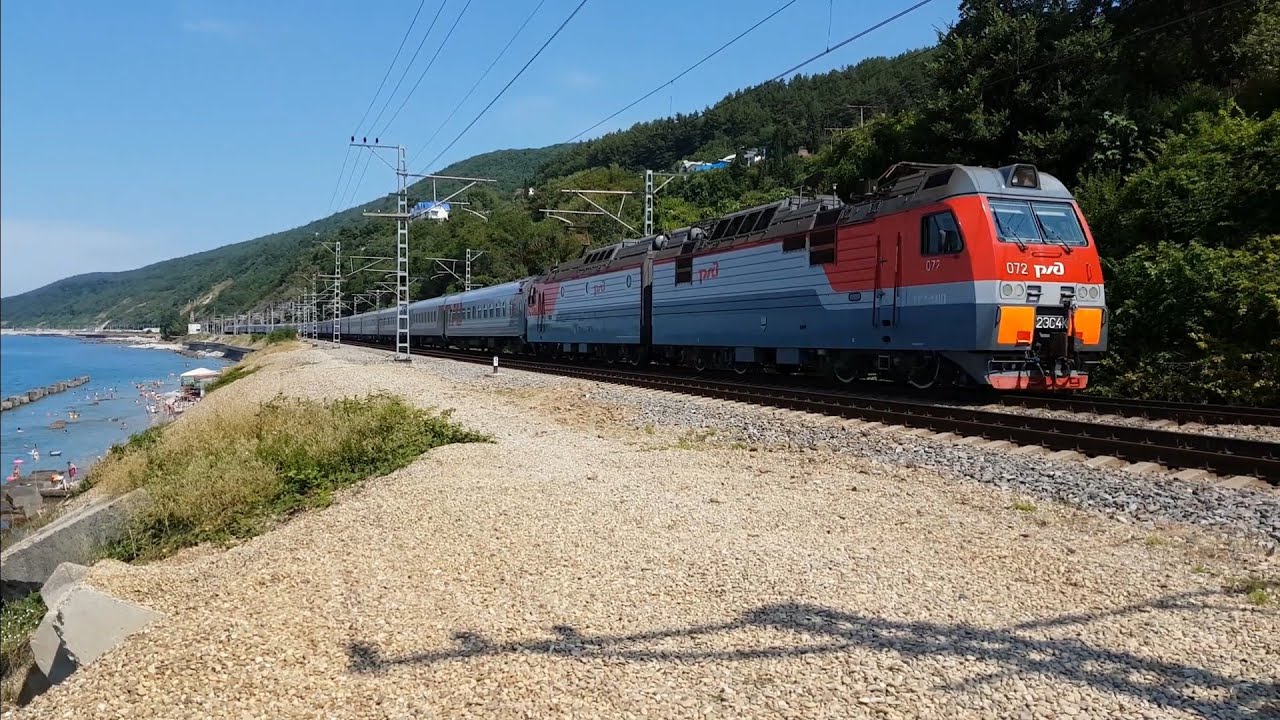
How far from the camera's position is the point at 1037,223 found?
544 inches

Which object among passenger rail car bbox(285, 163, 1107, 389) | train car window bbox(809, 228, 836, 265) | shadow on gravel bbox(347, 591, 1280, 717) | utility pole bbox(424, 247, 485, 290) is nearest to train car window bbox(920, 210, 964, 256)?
passenger rail car bbox(285, 163, 1107, 389)

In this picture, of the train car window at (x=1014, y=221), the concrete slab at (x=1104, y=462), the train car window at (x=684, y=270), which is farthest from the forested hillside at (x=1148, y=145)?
the train car window at (x=684, y=270)

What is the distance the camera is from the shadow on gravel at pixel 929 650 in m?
4.11

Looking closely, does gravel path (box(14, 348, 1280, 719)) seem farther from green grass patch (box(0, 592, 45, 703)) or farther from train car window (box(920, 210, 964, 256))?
train car window (box(920, 210, 964, 256))

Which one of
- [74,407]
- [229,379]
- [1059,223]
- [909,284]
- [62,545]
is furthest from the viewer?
[74,407]

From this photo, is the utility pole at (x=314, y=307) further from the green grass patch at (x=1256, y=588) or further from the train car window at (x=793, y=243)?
the green grass patch at (x=1256, y=588)

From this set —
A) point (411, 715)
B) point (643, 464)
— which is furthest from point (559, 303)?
point (411, 715)

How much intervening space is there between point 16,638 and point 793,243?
14.0m

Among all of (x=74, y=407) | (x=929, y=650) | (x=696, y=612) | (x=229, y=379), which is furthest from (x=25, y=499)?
(x=74, y=407)

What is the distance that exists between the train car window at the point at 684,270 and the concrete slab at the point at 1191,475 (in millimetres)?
14103

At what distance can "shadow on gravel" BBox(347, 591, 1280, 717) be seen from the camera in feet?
13.5

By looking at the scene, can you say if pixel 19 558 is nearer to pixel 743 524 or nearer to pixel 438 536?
pixel 438 536

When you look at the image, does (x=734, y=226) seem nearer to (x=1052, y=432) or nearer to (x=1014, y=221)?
(x=1014, y=221)

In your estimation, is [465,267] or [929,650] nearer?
[929,650]
